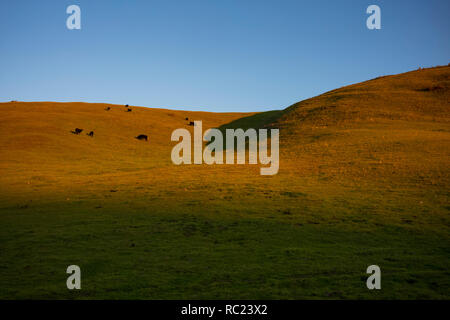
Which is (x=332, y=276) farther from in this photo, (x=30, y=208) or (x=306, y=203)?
(x=30, y=208)

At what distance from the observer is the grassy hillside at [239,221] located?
405 inches

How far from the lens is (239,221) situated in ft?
54.9

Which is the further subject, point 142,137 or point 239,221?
point 142,137

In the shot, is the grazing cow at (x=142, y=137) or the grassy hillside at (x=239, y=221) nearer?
the grassy hillside at (x=239, y=221)

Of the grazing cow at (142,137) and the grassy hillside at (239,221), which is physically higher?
the grazing cow at (142,137)

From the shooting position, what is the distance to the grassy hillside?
405 inches

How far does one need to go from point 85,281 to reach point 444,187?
2062 centimetres

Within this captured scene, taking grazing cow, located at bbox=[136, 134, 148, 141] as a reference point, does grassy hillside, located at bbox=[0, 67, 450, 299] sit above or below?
below

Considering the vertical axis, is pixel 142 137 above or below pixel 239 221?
above

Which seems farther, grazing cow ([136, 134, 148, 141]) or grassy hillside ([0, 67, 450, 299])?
grazing cow ([136, 134, 148, 141])

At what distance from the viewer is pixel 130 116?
7250 centimetres
